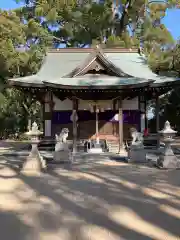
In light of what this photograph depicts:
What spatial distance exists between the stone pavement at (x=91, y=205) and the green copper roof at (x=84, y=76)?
5.82m

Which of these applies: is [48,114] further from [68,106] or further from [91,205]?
[91,205]

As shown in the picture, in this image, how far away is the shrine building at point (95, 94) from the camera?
13805 mm

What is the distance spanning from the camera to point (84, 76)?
596 inches

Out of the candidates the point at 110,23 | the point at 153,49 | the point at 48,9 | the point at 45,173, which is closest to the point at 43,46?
the point at 48,9

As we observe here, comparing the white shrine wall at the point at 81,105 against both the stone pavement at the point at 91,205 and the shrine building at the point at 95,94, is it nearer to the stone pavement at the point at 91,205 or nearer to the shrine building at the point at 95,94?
the shrine building at the point at 95,94

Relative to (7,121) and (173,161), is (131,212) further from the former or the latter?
(7,121)

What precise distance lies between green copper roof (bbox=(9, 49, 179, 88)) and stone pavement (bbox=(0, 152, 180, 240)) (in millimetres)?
5821

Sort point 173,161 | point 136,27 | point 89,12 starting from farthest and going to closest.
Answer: point 136,27 < point 89,12 < point 173,161

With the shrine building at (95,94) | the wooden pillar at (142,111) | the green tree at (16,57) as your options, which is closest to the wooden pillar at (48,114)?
the shrine building at (95,94)

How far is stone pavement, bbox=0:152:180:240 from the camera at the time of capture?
408cm

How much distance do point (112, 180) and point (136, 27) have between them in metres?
25.3

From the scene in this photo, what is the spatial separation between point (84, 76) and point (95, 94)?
1.13m

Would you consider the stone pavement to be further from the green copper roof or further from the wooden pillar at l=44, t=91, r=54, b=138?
the wooden pillar at l=44, t=91, r=54, b=138

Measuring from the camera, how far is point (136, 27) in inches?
1179
